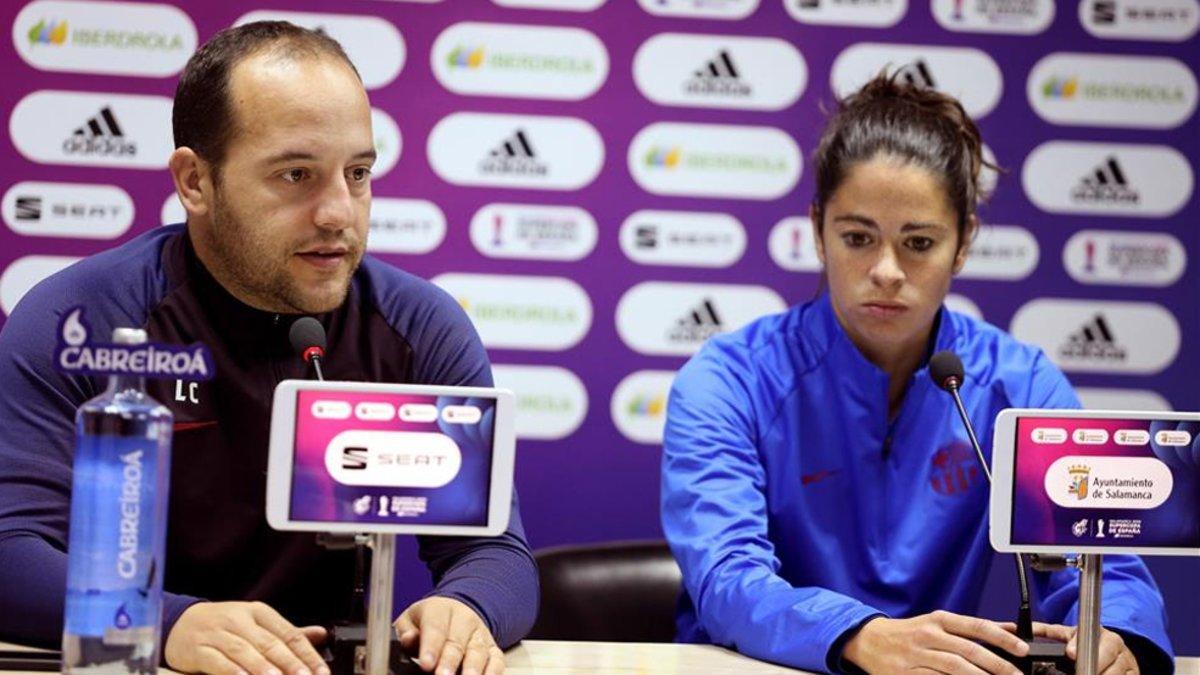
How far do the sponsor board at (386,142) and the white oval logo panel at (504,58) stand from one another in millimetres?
153

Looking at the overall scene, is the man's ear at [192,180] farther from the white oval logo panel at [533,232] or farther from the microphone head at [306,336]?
the white oval logo panel at [533,232]

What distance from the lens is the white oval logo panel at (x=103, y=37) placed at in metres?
3.19

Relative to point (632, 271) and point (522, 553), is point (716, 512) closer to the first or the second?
point (522, 553)

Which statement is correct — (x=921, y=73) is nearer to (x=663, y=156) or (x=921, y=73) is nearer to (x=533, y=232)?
(x=663, y=156)

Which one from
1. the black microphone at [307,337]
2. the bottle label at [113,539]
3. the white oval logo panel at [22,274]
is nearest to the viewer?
the bottle label at [113,539]

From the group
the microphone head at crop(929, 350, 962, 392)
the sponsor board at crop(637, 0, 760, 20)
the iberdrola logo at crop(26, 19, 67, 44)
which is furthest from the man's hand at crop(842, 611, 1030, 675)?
the iberdrola logo at crop(26, 19, 67, 44)

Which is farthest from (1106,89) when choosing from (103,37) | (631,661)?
(103,37)

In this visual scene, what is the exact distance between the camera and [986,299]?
3381mm

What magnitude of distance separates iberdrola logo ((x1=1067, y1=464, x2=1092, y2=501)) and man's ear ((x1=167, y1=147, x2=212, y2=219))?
1220 mm

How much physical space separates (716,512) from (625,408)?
120 cm

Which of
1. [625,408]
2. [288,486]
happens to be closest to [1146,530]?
[288,486]

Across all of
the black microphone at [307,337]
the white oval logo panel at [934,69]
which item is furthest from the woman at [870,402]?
the white oval logo panel at [934,69]

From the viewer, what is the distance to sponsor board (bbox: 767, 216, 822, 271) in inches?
131

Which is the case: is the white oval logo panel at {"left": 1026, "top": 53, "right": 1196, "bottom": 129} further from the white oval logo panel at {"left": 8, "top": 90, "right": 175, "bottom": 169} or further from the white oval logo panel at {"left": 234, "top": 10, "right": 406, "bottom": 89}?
the white oval logo panel at {"left": 8, "top": 90, "right": 175, "bottom": 169}
